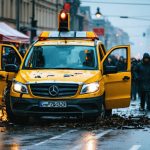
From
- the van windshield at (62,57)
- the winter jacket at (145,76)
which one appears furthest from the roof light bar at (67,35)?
the winter jacket at (145,76)

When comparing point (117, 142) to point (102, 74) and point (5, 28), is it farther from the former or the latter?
point (5, 28)

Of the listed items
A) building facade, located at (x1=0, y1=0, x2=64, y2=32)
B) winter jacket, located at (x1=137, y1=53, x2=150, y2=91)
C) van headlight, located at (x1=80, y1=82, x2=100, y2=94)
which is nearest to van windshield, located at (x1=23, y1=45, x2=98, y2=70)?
van headlight, located at (x1=80, y1=82, x2=100, y2=94)

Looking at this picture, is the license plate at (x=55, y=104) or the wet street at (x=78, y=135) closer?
the wet street at (x=78, y=135)

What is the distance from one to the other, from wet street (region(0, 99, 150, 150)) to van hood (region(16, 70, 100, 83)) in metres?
0.98

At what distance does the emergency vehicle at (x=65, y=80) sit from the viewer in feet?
54.1

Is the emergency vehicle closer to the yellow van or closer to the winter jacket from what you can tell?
the yellow van

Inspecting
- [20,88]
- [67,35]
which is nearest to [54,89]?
[20,88]

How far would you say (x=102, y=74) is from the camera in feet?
58.3

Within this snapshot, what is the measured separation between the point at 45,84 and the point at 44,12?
73136mm

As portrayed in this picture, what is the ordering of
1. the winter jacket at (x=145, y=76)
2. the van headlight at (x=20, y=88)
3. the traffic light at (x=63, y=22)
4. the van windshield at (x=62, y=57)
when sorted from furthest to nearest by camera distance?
the winter jacket at (x=145, y=76), the traffic light at (x=63, y=22), the van windshield at (x=62, y=57), the van headlight at (x=20, y=88)

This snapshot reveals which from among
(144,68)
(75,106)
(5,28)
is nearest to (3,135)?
(75,106)

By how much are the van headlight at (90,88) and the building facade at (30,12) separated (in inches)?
1761

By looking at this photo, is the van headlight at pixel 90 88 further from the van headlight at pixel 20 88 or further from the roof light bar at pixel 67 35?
the roof light bar at pixel 67 35

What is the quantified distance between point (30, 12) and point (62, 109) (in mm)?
60064
